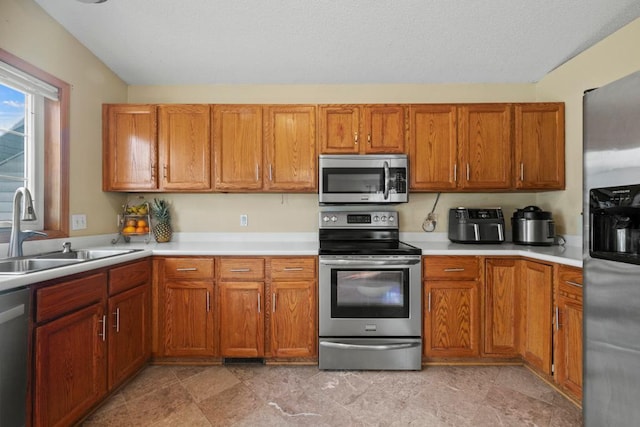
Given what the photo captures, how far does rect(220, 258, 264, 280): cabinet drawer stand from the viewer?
2385 millimetres

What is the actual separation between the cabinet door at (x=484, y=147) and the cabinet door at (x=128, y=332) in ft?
8.98

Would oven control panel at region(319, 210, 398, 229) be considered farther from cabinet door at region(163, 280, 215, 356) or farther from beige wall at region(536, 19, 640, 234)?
beige wall at region(536, 19, 640, 234)

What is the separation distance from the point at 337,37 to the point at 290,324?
2191mm

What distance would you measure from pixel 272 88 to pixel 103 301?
89.3 inches

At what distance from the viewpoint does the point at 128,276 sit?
2.09m

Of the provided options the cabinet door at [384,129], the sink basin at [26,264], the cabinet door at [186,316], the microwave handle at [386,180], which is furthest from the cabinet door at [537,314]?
the sink basin at [26,264]

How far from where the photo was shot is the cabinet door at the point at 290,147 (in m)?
2.68

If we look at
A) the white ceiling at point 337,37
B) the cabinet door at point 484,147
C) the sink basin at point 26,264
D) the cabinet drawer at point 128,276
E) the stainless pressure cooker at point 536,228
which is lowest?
the cabinet drawer at point 128,276

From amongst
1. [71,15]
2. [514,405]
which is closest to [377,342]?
[514,405]

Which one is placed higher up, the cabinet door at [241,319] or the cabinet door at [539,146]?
the cabinet door at [539,146]

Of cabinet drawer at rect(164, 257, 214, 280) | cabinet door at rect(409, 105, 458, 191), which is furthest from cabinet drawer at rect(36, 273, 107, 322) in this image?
cabinet door at rect(409, 105, 458, 191)

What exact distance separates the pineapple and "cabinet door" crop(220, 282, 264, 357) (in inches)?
37.0

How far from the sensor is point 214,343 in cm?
238

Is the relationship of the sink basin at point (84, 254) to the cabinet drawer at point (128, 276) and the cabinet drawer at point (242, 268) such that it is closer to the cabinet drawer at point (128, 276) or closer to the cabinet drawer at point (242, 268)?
the cabinet drawer at point (128, 276)
